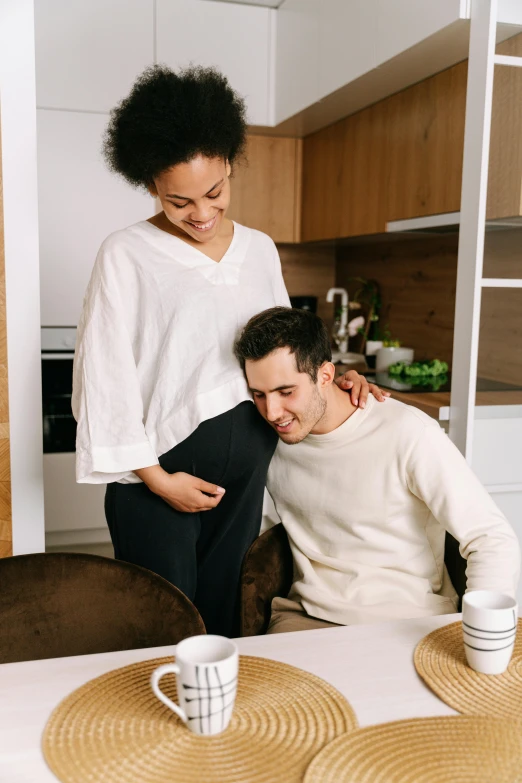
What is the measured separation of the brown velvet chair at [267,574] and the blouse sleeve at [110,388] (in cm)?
27

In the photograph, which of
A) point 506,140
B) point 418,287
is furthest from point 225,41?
point 506,140

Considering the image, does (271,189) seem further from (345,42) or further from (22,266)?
(22,266)

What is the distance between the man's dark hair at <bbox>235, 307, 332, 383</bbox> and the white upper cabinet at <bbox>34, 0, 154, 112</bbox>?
2.20 m

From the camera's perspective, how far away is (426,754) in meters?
0.77

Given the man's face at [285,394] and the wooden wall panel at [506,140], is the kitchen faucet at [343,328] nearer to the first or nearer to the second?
the wooden wall panel at [506,140]

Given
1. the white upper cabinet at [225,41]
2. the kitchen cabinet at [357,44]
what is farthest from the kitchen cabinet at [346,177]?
the white upper cabinet at [225,41]

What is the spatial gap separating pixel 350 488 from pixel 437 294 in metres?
1.91

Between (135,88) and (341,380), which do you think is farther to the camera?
(341,380)

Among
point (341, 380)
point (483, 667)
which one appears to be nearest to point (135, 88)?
point (341, 380)

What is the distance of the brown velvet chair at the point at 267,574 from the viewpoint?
4.66 ft

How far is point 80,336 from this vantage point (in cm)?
144

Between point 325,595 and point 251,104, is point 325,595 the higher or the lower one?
the lower one

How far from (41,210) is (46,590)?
239 centimetres

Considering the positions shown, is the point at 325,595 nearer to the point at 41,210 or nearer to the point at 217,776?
the point at 217,776
